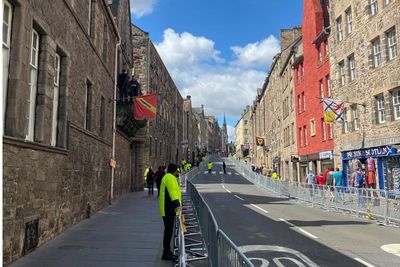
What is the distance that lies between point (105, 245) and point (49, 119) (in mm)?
3428

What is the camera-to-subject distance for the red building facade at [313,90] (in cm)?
2795

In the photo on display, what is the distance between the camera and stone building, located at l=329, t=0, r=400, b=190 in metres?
18.4

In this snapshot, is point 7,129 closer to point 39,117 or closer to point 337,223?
point 39,117

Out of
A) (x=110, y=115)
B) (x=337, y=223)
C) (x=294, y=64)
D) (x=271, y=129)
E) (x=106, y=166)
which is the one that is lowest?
(x=337, y=223)

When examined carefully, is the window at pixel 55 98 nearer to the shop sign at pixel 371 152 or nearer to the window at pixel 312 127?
the shop sign at pixel 371 152

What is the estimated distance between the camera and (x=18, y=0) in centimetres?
698

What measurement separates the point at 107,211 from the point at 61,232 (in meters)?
5.20

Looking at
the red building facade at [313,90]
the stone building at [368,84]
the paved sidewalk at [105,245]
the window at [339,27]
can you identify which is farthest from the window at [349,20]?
the paved sidewalk at [105,245]

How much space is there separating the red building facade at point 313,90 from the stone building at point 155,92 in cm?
1303

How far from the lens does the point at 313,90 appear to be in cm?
3052

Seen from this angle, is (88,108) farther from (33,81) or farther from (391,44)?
(391,44)

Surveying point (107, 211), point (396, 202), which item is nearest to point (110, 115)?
point (107, 211)

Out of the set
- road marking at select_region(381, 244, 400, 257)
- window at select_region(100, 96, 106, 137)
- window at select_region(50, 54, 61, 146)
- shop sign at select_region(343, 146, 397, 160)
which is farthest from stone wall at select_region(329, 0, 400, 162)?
window at select_region(50, 54, 61, 146)

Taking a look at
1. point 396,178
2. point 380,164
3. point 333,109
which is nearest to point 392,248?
point 396,178
